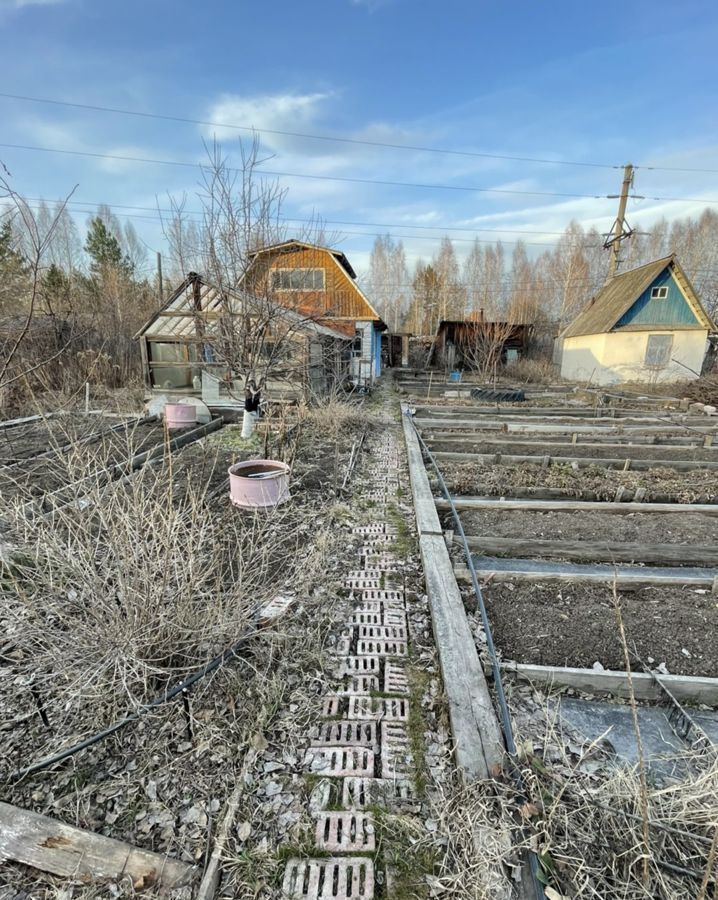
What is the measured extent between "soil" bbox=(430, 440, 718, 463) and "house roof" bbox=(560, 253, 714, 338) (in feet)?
44.8

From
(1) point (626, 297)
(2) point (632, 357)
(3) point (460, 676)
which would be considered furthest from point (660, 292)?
(3) point (460, 676)

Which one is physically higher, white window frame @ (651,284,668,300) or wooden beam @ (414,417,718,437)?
white window frame @ (651,284,668,300)

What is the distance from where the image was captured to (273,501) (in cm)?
415

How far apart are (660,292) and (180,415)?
64.4 feet

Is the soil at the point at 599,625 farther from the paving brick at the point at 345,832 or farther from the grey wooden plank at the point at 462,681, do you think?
the paving brick at the point at 345,832

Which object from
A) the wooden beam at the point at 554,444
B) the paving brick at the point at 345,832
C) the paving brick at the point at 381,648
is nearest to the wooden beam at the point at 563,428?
the wooden beam at the point at 554,444

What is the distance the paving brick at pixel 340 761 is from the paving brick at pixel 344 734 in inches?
1.0

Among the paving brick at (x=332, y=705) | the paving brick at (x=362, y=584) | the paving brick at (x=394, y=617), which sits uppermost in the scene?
the paving brick at (x=362, y=584)

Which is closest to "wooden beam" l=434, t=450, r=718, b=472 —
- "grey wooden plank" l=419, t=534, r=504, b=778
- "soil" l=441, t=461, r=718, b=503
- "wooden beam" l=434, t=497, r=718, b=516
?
"soil" l=441, t=461, r=718, b=503

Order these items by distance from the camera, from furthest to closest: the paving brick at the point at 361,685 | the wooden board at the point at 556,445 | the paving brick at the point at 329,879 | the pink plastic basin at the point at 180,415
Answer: the pink plastic basin at the point at 180,415 < the wooden board at the point at 556,445 < the paving brick at the point at 361,685 < the paving brick at the point at 329,879

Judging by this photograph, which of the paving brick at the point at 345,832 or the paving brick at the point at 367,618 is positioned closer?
the paving brick at the point at 345,832

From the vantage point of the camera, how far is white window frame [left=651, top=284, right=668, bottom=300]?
659 inches

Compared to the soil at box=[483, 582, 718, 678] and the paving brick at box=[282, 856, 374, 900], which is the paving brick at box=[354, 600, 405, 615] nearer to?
the soil at box=[483, 582, 718, 678]

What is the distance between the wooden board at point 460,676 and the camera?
64.7 inches
